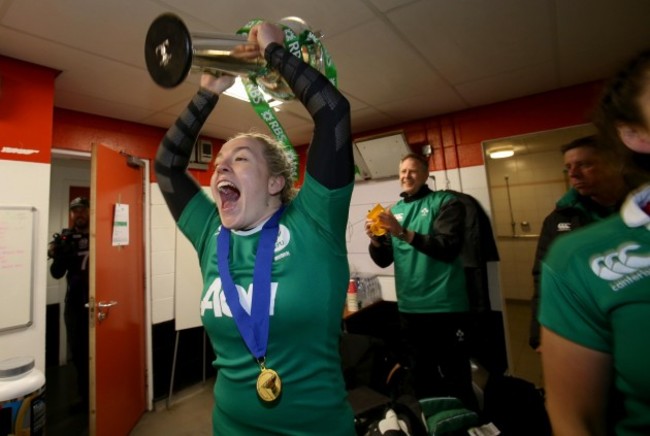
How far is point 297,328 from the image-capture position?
0.79 meters

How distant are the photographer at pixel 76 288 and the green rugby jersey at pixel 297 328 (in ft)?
8.79

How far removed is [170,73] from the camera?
836 millimetres

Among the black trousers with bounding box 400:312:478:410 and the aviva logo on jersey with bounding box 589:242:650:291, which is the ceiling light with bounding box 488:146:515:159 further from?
the aviva logo on jersey with bounding box 589:242:650:291

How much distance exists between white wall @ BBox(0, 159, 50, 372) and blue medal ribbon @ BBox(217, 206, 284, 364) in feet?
5.75

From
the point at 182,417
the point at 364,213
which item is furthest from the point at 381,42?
the point at 182,417

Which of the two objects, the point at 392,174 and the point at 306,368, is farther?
the point at 392,174

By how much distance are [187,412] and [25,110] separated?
2655 millimetres

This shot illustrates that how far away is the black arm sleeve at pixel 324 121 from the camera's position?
81 centimetres

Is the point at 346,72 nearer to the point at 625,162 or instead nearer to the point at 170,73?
the point at 170,73

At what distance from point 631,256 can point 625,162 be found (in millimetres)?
322

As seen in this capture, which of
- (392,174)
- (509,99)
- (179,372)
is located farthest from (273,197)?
(179,372)

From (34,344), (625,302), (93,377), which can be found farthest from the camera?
(93,377)

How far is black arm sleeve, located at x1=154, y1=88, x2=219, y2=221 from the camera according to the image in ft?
3.59

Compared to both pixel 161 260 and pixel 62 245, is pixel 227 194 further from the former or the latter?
pixel 62 245
